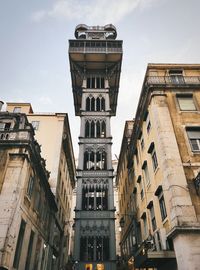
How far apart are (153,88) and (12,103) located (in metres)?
22.6

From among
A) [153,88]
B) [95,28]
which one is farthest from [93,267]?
[95,28]

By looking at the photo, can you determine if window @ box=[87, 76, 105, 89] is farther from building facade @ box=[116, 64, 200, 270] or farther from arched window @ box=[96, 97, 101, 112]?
building facade @ box=[116, 64, 200, 270]

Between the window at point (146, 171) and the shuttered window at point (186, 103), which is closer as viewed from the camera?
the shuttered window at point (186, 103)

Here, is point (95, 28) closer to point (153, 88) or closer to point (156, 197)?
point (153, 88)

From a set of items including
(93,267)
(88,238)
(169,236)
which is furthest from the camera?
(88,238)

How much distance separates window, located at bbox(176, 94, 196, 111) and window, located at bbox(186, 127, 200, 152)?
7.16ft

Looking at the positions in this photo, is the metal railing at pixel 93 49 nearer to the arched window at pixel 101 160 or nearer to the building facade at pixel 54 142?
the building facade at pixel 54 142

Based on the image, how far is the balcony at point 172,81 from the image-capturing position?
19922mm

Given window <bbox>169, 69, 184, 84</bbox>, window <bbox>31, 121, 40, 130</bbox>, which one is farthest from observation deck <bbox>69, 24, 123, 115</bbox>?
window <bbox>169, 69, 184, 84</bbox>

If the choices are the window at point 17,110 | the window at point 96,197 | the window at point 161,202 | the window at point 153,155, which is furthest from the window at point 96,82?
the window at point 161,202

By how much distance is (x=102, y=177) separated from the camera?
29875 mm

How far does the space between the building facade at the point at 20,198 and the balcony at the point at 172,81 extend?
11.3 metres

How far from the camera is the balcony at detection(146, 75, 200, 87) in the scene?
19.9 m

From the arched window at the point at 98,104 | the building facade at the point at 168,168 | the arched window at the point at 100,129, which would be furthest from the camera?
the arched window at the point at 98,104
